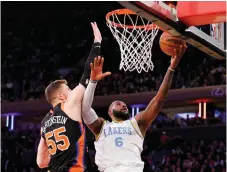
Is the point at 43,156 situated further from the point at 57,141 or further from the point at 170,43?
the point at 170,43

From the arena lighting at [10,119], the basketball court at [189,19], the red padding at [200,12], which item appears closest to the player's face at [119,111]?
the basketball court at [189,19]

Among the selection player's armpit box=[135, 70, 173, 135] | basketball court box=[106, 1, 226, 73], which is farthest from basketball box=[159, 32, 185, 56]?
player's armpit box=[135, 70, 173, 135]

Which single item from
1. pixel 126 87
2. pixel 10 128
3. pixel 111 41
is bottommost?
pixel 10 128

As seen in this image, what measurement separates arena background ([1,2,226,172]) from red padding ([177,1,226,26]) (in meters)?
6.18

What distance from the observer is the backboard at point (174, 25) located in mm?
4695

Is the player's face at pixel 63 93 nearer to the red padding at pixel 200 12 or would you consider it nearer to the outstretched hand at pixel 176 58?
the outstretched hand at pixel 176 58

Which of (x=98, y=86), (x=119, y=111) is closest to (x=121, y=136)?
(x=119, y=111)

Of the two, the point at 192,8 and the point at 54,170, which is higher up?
the point at 192,8

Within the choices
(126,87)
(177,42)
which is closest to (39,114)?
(126,87)

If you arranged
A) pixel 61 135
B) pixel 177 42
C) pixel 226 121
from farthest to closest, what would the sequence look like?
pixel 226 121 < pixel 177 42 < pixel 61 135

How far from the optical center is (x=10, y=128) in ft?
61.9

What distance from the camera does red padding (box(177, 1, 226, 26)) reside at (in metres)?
5.04

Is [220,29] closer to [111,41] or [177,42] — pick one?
[177,42]

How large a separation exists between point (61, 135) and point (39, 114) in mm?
14184
